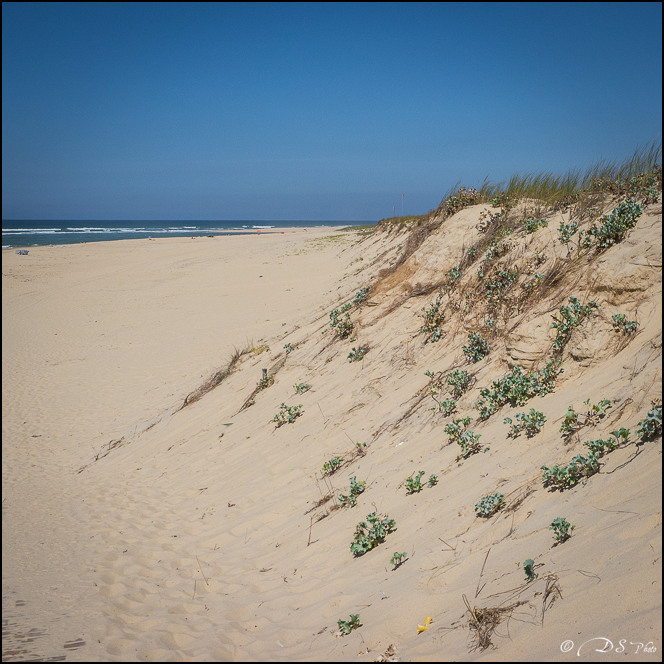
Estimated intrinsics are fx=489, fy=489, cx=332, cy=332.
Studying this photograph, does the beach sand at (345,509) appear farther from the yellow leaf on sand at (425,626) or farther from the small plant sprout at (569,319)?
the small plant sprout at (569,319)

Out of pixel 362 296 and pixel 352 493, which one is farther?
pixel 362 296

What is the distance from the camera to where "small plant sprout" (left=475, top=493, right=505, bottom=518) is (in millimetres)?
3561

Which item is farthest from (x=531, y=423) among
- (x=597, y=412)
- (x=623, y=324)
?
(x=623, y=324)

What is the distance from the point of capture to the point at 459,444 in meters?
4.47

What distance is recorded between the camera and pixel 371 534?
13.1 feet

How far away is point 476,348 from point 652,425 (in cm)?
253

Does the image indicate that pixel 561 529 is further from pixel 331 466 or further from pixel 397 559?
pixel 331 466

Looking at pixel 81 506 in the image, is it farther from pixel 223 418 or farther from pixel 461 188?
pixel 461 188

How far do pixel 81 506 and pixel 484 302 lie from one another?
231 inches

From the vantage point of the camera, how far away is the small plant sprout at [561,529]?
2.94 metres

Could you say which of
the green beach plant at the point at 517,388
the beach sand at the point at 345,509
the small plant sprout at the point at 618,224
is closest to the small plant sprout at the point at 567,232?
the beach sand at the point at 345,509

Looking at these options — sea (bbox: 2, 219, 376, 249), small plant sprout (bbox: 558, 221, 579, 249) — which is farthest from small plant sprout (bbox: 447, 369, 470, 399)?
sea (bbox: 2, 219, 376, 249)

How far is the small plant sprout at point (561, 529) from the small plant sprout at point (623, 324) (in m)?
2.17

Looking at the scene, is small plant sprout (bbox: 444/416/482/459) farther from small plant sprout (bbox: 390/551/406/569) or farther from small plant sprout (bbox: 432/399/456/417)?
small plant sprout (bbox: 390/551/406/569)
